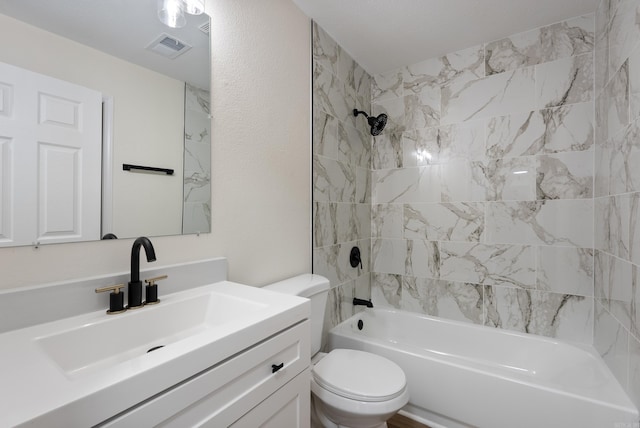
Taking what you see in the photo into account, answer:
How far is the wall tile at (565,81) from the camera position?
5.88 feet

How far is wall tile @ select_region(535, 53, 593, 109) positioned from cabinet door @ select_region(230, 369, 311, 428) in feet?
7.29

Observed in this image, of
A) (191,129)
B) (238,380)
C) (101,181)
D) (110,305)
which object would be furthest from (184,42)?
(238,380)

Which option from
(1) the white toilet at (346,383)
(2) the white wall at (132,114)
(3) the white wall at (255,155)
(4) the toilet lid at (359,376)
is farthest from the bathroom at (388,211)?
(4) the toilet lid at (359,376)

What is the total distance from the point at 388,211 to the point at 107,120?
2035 millimetres

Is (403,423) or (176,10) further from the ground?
(176,10)

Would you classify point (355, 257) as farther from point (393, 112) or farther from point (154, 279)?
point (154, 279)

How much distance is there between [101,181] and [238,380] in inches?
29.3

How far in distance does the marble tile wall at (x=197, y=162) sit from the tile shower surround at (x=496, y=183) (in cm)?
81

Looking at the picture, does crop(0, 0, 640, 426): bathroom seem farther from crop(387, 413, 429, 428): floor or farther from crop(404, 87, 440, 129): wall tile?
crop(387, 413, 429, 428): floor

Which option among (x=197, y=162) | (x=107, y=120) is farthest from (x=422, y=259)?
(x=107, y=120)

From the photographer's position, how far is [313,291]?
1.48 metres

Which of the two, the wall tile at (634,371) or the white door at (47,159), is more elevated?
the white door at (47,159)

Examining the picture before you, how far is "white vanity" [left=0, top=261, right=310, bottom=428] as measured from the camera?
0.49 m

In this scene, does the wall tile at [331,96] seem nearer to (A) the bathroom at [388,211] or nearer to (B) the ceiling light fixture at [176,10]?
(A) the bathroom at [388,211]
